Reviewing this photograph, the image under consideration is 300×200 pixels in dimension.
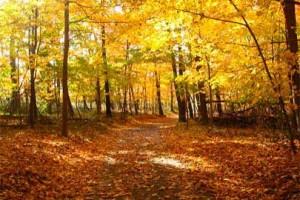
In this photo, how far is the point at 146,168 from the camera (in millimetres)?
11789

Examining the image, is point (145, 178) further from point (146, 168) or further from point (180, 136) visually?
point (180, 136)

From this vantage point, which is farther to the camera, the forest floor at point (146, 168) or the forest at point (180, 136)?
the forest at point (180, 136)

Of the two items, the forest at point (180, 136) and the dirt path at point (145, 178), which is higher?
the forest at point (180, 136)

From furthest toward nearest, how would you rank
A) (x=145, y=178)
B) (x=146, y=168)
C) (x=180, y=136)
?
1. (x=180, y=136)
2. (x=146, y=168)
3. (x=145, y=178)

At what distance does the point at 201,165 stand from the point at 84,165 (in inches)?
146

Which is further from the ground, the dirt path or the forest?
the forest

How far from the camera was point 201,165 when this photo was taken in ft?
39.2

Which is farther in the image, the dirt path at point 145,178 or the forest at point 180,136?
the forest at point 180,136

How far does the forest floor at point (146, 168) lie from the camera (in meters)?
8.63

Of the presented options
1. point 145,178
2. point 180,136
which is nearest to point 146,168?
point 145,178

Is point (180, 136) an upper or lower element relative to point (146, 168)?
upper

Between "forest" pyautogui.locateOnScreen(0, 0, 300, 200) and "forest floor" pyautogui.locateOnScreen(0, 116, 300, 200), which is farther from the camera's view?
"forest" pyautogui.locateOnScreen(0, 0, 300, 200)

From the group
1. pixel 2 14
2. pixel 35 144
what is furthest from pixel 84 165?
pixel 2 14

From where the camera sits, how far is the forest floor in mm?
8633
